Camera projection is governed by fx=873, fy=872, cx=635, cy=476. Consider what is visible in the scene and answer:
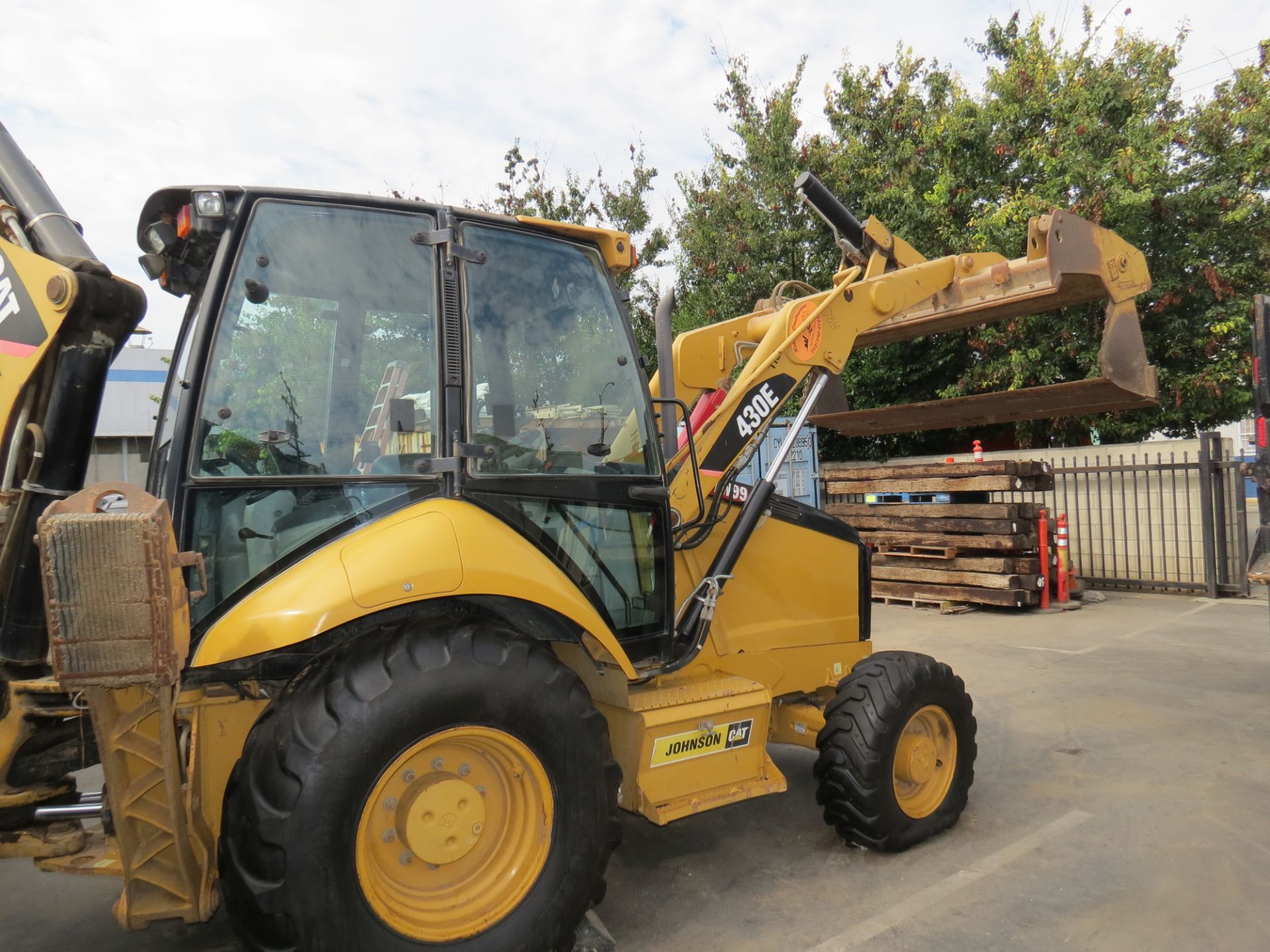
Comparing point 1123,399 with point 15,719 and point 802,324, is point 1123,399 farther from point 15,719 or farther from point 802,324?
point 15,719

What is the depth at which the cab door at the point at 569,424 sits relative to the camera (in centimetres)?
299

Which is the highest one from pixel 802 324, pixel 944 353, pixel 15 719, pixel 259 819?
pixel 944 353

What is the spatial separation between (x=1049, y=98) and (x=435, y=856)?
1348 centimetres

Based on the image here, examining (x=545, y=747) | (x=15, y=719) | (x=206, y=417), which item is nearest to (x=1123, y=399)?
(x=545, y=747)

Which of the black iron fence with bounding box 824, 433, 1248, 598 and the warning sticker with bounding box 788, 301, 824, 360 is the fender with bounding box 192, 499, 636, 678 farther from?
the black iron fence with bounding box 824, 433, 1248, 598

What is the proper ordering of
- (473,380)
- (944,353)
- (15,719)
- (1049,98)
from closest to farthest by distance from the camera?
(15,719)
(473,380)
(1049,98)
(944,353)

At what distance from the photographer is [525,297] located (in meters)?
3.17

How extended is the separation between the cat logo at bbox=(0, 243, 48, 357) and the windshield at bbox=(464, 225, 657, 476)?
50.8 inches

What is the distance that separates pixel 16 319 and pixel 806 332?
10.2 feet

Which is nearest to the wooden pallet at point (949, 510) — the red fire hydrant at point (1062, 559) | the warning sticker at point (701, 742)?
the red fire hydrant at point (1062, 559)

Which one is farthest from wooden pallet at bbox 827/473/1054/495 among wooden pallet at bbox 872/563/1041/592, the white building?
the white building

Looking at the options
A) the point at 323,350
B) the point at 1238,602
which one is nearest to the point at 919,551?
the point at 1238,602

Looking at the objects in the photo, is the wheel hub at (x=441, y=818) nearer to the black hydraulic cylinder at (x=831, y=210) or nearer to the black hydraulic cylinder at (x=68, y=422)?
the black hydraulic cylinder at (x=68, y=422)

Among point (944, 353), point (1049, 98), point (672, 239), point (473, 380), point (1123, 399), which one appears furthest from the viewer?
point (672, 239)
